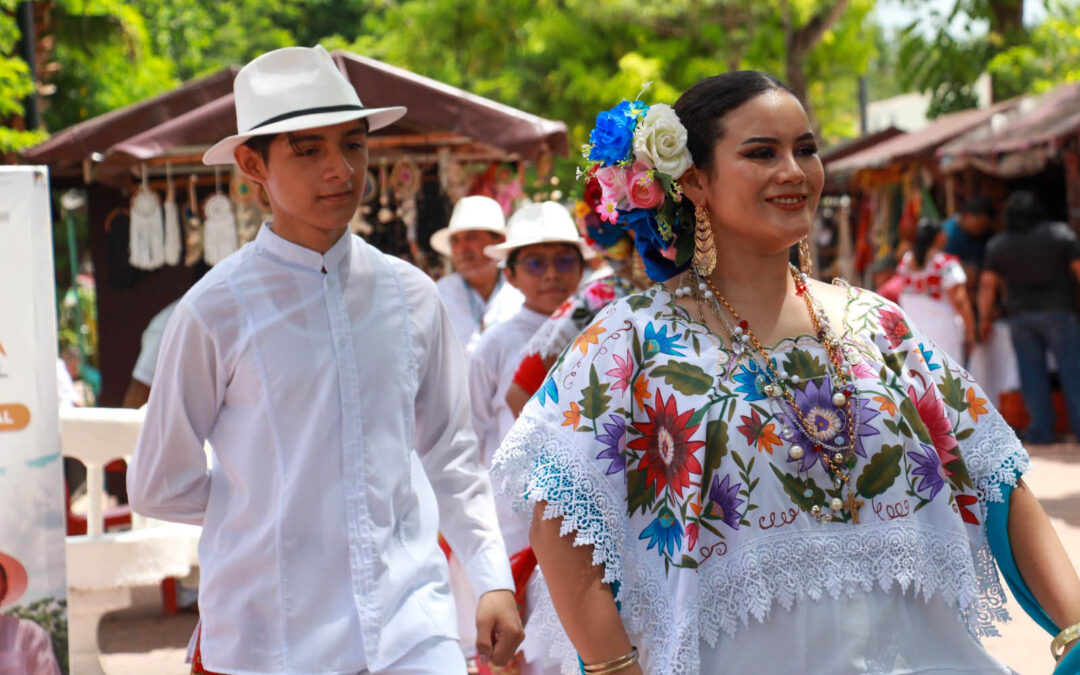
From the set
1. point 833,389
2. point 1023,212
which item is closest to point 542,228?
point 833,389

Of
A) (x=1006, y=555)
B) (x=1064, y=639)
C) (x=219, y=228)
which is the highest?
(x=219, y=228)

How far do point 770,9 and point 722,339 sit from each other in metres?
21.4

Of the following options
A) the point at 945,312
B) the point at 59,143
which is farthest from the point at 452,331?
the point at 945,312

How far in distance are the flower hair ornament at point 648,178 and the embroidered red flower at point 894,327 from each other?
1.42 feet

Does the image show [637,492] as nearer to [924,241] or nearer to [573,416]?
[573,416]

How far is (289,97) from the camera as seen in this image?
346 centimetres

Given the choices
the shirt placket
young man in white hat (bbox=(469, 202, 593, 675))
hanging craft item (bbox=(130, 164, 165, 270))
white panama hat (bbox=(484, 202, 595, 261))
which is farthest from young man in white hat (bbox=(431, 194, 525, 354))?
the shirt placket

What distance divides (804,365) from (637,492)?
422 millimetres

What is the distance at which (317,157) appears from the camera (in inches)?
135

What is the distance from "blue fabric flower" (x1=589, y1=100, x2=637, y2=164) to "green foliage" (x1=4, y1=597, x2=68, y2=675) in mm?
2347

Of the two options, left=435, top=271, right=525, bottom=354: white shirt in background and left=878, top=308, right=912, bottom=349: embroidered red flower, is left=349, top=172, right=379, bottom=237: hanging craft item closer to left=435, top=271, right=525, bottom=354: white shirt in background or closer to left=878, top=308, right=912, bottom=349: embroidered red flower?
left=435, top=271, right=525, bottom=354: white shirt in background

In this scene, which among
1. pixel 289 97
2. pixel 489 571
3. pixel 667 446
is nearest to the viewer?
pixel 667 446

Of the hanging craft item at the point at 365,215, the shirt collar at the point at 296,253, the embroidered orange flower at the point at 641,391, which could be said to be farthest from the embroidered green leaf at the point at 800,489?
the hanging craft item at the point at 365,215

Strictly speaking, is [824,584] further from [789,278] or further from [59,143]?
[59,143]
